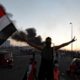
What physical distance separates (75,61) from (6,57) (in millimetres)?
11812

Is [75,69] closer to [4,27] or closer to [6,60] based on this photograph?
[6,60]

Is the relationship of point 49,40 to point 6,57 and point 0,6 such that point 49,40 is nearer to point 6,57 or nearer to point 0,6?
point 0,6

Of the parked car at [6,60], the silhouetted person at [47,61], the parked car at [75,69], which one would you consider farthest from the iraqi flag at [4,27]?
the parked car at [6,60]

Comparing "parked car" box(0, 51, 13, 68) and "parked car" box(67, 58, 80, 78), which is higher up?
"parked car" box(0, 51, 13, 68)

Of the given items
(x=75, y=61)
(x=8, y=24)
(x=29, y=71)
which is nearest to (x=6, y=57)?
(x=75, y=61)

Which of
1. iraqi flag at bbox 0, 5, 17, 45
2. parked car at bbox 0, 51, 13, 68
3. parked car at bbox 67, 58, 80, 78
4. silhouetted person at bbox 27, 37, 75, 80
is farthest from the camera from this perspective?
parked car at bbox 0, 51, 13, 68

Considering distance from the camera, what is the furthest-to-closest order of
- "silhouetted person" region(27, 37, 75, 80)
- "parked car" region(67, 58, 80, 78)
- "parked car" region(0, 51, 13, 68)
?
"parked car" region(0, 51, 13, 68), "parked car" region(67, 58, 80, 78), "silhouetted person" region(27, 37, 75, 80)

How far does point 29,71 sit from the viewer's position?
1370cm

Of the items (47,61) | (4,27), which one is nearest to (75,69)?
(47,61)

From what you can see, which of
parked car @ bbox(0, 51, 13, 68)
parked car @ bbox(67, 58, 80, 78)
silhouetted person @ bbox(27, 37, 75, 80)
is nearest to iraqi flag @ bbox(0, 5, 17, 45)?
silhouetted person @ bbox(27, 37, 75, 80)

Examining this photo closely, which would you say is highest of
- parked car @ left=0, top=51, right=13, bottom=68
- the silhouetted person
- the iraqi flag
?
parked car @ left=0, top=51, right=13, bottom=68

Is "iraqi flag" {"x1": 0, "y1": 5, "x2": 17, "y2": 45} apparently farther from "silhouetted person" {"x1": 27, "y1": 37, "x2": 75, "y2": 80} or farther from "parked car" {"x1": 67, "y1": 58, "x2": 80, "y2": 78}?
"parked car" {"x1": 67, "y1": 58, "x2": 80, "y2": 78}

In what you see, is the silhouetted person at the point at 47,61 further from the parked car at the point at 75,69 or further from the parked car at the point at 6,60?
the parked car at the point at 6,60

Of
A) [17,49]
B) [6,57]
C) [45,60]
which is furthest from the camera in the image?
[17,49]
